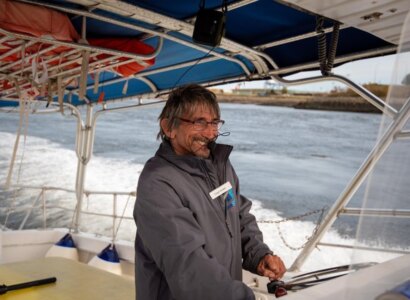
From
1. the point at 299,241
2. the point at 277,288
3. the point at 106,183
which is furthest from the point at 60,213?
the point at 277,288

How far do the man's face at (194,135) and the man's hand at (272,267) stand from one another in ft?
1.23

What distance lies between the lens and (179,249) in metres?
0.87

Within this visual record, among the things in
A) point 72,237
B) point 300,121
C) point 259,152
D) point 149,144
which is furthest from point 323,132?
point 72,237

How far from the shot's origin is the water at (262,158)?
1174 cm

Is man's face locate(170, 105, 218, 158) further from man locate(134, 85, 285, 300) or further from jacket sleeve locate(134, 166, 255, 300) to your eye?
jacket sleeve locate(134, 166, 255, 300)

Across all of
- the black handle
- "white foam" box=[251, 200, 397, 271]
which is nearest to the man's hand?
the black handle

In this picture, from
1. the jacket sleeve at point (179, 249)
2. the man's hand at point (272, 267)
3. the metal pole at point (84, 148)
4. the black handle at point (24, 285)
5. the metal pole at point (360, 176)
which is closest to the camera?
the metal pole at point (360, 176)

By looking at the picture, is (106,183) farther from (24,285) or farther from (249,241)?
(249,241)

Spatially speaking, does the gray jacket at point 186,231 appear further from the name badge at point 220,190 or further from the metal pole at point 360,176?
the metal pole at point 360,176

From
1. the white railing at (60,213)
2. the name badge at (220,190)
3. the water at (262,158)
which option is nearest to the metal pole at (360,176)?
the name badge at (220,190)

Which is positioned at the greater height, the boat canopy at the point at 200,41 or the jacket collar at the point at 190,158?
the boat canopy at the point at 200,41

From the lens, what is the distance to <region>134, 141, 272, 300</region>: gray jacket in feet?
2.84

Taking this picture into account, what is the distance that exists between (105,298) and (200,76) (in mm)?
1624

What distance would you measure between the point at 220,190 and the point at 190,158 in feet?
0.40
